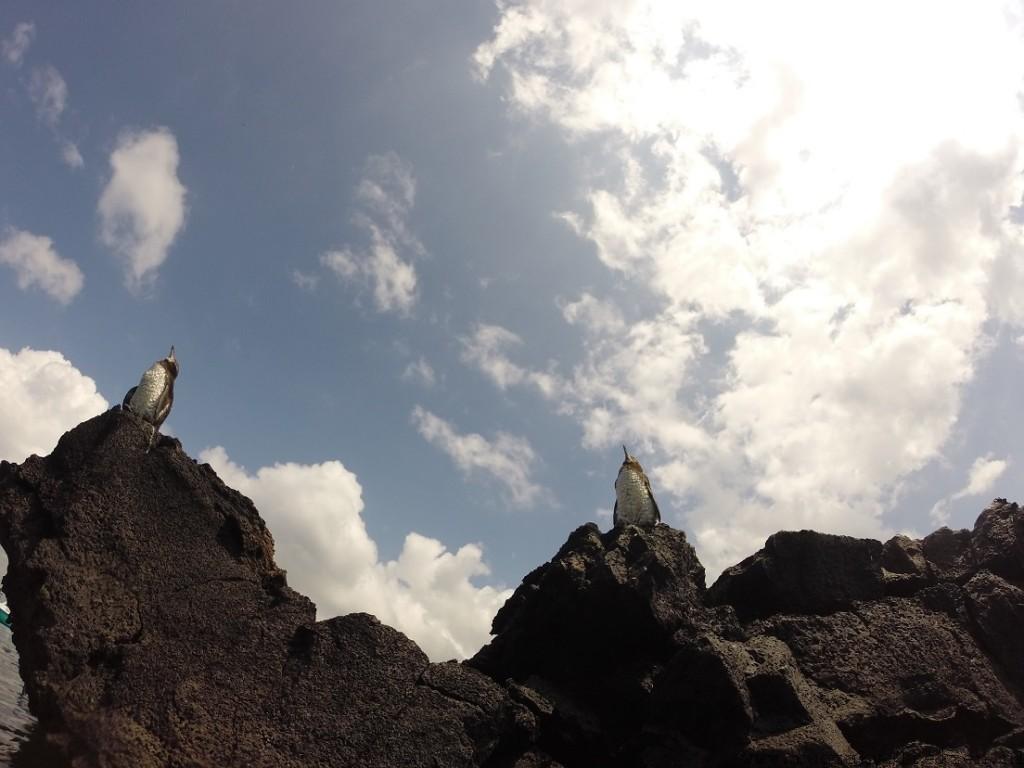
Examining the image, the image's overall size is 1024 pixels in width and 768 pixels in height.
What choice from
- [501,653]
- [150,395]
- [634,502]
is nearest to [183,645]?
[501,653]

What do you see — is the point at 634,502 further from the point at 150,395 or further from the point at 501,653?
the point at 150,395

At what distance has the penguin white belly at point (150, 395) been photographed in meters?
14.6

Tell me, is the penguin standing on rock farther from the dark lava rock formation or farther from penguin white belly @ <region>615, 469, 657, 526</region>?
penguin white belly @ <region>615, 469, 657, 526</region>

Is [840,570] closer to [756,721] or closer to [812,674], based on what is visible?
[812,674]

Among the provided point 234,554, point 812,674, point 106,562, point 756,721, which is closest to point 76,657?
point 106,562

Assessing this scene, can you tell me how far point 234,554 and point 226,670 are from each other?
93.5 inches

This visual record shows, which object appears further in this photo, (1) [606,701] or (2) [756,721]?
(1) [606,701]

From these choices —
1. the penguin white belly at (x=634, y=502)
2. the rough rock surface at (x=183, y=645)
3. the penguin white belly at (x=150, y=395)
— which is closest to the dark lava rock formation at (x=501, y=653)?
the rough rock surface at (x=183, y=645)

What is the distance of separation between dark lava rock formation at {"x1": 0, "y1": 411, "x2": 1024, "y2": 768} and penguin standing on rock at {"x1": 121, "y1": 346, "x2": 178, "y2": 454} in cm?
169

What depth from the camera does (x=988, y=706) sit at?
10.9m

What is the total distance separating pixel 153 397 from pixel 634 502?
11.8 metres

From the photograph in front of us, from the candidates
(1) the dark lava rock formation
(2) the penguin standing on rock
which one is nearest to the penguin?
(1) the dark lava rock formation

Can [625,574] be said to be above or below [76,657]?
above

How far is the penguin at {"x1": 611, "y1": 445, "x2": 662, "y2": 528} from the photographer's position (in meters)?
17.5
